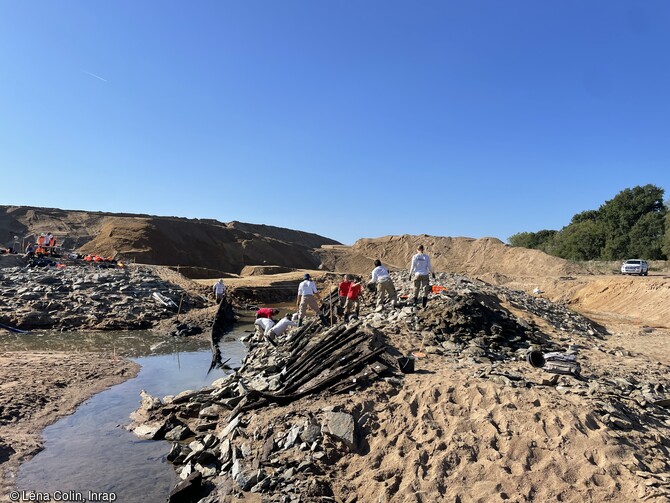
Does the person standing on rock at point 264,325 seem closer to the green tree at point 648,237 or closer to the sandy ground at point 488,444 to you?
the sandy ground at point 488,444

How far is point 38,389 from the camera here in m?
8.98

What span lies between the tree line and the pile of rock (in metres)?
41.5

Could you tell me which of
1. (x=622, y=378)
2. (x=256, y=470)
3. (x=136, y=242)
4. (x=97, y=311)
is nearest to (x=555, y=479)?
(x=256, y=470)

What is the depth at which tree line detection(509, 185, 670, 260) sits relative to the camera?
Answer: 134 feet

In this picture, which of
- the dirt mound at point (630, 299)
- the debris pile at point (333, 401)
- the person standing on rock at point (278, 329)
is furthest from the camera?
the dirt mound at point (630, 299)

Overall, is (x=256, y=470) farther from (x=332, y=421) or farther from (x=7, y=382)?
(x=7, y=382)

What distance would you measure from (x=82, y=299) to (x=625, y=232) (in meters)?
49.2

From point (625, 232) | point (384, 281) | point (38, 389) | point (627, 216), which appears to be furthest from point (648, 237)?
point (38, 389)

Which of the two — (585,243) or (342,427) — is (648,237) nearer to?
(585,243)

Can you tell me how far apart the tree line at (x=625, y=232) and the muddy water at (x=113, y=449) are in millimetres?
42360

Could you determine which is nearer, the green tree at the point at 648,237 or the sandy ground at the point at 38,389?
the sandy ground at the point at 38,389

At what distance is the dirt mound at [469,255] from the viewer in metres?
40.0

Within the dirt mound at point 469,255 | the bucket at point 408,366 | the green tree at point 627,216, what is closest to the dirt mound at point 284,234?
the dirt mound at point 469,255

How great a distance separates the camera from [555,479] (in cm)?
437
